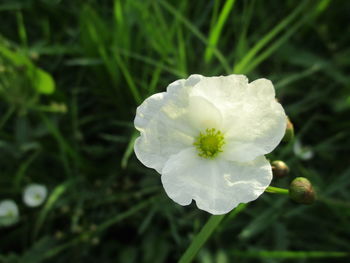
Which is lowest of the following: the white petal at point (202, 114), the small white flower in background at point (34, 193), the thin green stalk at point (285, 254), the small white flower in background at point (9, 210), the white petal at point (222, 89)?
the small white flower in background at point (9, 210)

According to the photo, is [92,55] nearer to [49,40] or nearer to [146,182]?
[49,40]

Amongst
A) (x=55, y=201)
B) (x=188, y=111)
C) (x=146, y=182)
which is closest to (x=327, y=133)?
A: (x=146, y=182)

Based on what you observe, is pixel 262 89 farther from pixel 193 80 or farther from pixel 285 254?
pixel 285 254

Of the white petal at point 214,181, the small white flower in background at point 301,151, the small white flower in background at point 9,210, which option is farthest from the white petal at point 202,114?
the small white flower in background at point 9,210

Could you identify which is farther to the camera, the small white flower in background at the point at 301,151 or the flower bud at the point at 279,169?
the small white flower in background at the point at 301,151

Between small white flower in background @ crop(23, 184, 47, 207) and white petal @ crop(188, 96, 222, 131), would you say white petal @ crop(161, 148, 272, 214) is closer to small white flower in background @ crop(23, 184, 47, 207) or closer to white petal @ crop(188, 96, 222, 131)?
white petal @ crop(188, 96, 222, 131)

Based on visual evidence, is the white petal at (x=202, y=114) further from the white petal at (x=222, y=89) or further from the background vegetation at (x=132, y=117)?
the background vegetation at (x=132, y=117)
